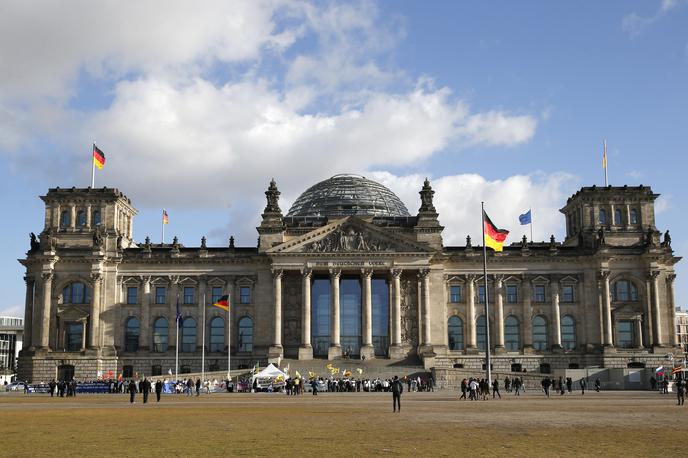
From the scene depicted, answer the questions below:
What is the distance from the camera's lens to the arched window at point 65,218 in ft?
348

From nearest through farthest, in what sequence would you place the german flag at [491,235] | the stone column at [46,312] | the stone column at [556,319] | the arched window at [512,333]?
the german flag at [491,235]
the stone column at [46,312]
the stone column at [556,319]
the arched window at [512,333]

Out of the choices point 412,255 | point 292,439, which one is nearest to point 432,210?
point 412,255

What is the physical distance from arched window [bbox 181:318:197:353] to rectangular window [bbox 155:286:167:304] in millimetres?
3876

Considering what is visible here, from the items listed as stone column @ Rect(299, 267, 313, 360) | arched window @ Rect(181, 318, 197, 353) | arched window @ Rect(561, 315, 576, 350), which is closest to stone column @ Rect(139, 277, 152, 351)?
arched window @ Rect(181, 318, 197, 353)

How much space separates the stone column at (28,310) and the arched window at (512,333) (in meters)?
58.8

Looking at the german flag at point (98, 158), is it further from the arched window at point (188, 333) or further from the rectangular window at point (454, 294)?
the rectangular window at point (454, 294)

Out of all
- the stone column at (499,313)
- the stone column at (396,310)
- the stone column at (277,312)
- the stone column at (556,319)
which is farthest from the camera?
the stone column at (556,319)

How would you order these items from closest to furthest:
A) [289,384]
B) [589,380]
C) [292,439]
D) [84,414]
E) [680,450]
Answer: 1. [680,450]
2. [292,439]
3. [84,414]
4. [289,384]
5. [589,380]

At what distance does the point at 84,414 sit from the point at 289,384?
30.0 meters

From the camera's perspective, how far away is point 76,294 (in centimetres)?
10462

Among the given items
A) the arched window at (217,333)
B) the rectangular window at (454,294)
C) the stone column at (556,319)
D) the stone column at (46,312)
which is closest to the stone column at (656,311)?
the stone column at (556,319)

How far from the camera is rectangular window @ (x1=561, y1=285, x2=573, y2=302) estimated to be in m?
Answer: 105

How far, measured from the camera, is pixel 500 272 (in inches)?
4139

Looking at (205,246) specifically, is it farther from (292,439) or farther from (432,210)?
(292,439)
